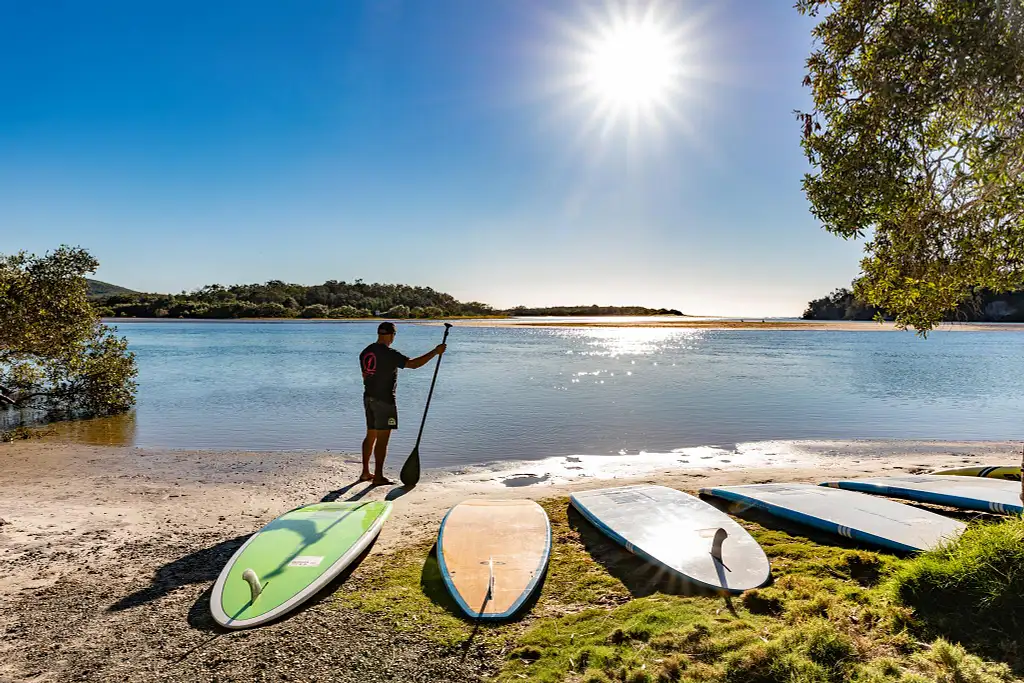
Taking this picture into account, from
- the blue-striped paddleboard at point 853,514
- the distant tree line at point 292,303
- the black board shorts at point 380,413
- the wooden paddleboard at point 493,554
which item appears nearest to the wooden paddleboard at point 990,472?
the blue-striped paddleboard at point 853,514

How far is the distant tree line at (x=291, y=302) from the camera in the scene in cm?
12406

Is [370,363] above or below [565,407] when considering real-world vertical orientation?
above

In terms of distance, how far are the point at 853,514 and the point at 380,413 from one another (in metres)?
6.22

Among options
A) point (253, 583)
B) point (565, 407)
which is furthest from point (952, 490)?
point (565, 407)

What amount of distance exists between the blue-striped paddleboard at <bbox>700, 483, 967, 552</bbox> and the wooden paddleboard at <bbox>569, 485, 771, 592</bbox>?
830mm

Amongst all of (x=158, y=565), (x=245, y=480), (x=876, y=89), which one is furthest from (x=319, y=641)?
(x=876, y=89)

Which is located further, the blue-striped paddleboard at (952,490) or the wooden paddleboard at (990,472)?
the wooden paddleboard at (990,472)

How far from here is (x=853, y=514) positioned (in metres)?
6.21

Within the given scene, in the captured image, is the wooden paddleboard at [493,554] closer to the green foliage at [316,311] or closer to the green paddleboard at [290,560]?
the green paddleboard at [290,560]

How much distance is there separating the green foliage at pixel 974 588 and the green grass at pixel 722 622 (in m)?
0.02

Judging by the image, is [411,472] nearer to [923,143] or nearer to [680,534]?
[680,534]

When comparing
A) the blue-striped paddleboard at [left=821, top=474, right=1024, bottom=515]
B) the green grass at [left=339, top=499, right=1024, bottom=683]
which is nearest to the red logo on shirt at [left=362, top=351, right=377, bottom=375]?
the green grass at [left=339, top=499, right=1024, bottom=683]

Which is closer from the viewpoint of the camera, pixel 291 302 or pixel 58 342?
pixel 58 342

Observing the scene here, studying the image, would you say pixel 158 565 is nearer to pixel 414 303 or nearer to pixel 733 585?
pixel 733 585
